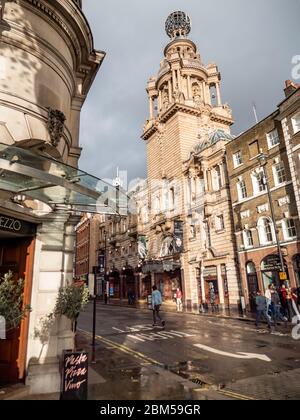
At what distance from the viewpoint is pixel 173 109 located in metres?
37.4

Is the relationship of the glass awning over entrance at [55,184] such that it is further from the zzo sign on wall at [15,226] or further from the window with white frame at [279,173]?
the window with white frame at [279,173]

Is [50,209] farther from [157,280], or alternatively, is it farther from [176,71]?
[176,71]

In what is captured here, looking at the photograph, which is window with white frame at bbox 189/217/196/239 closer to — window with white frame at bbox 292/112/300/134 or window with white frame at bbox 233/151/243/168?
window with white frame at bbox 233/151/243/168

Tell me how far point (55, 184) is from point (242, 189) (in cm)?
2264

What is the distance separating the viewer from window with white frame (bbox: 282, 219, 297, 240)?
2060cm

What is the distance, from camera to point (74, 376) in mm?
5352

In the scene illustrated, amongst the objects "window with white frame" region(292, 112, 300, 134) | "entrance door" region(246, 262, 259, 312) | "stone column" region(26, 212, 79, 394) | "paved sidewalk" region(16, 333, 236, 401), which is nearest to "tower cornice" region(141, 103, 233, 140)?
"window with white frame" region(292, 112, 300, 134)

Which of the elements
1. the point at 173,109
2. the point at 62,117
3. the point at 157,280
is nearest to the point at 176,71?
the point at 173,109

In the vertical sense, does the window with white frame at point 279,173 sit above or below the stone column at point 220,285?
above

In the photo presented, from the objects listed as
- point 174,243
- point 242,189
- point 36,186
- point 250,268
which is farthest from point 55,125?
point 174,243

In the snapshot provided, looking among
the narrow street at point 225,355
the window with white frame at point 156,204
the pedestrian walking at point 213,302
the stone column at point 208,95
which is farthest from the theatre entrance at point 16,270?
the stone column at point 208,95

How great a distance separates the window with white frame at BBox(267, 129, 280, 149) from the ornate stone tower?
26.3ft

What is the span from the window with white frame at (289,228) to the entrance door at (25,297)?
61.6 feet

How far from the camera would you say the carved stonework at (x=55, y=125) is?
7.51 meters
